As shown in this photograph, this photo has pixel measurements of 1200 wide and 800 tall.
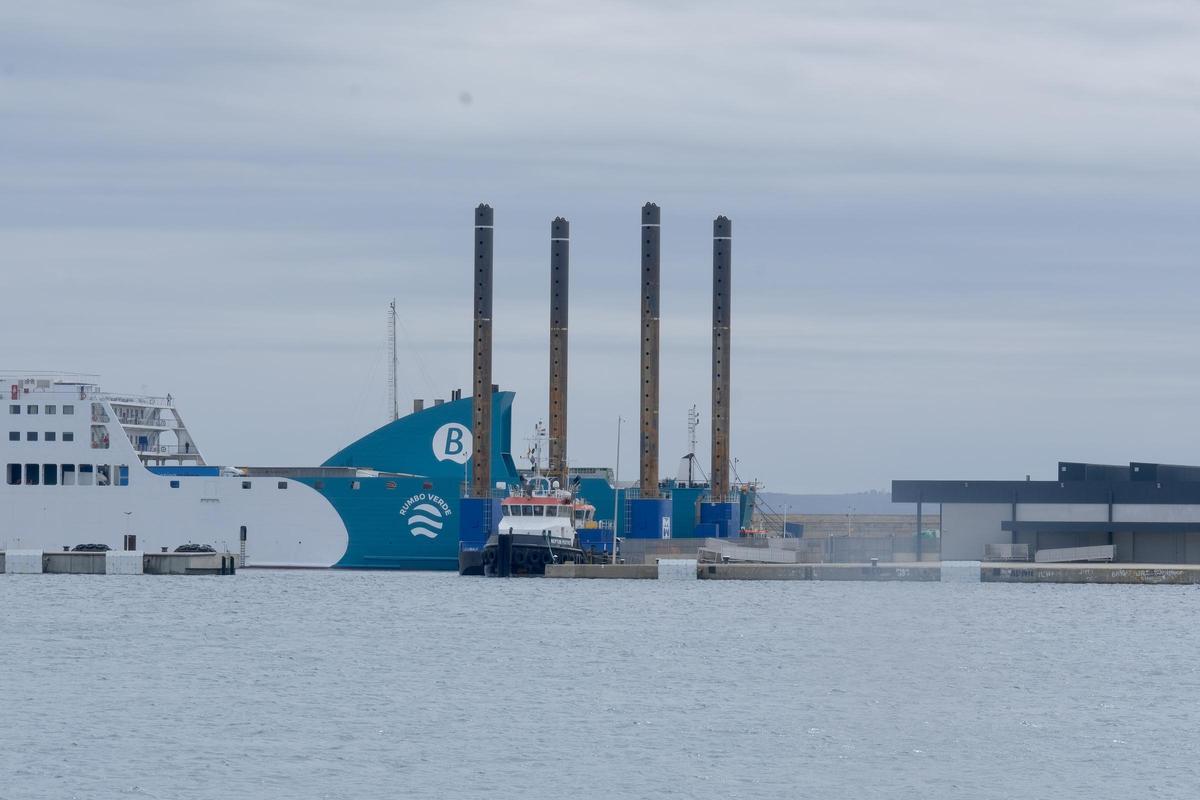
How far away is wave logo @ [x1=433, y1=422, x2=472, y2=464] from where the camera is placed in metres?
91.9

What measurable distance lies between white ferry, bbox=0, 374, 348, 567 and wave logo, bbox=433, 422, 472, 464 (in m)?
7.41

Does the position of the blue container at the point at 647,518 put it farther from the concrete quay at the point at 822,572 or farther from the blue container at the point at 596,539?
the concrete quay at the point at 822,572

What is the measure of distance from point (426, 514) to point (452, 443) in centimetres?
575

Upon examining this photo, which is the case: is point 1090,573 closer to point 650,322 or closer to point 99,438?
point 650,322

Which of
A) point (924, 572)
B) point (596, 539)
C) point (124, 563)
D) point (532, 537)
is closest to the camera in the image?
point (924, 572)

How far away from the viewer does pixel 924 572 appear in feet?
253

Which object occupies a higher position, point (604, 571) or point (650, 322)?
point (650, 322)

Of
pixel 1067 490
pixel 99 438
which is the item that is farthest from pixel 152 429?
pixel 1067 490

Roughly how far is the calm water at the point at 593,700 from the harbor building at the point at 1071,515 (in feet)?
54.9

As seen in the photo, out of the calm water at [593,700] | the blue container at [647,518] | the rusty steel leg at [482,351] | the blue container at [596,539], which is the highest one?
the rusty steel leg at [482,351]

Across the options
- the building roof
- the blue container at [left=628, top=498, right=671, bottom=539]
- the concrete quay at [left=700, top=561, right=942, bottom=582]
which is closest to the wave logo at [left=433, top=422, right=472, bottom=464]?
the blue container at [left=628, top=498, right=671, bottom=539]

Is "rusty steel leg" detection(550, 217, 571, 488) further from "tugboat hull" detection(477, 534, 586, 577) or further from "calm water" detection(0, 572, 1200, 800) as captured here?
"calm water" detection(0, 572, 1200, 800)

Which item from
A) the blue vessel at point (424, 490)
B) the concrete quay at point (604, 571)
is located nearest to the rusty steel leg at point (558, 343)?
the blue vessel at point (424, 490)

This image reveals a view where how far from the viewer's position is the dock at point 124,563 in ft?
274
